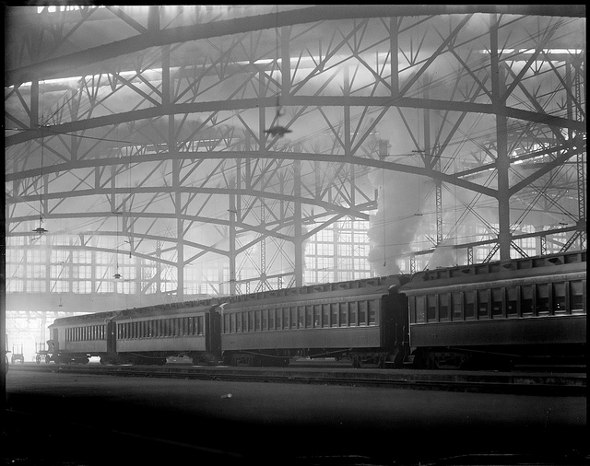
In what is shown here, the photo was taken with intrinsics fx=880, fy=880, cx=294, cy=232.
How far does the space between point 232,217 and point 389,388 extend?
109ft

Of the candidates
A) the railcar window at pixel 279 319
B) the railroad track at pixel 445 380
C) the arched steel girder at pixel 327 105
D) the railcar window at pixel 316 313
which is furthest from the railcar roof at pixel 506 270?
the railcar window at pixel 279 319

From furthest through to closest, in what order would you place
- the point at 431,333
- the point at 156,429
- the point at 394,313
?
the point at 394,313 → the point at 431,333 → the point at 156,429

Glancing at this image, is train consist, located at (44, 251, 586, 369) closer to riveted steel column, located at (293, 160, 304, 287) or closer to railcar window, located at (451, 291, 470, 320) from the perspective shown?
railcar window, located at (451, 291, 470, 320)

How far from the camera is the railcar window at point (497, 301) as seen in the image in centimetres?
2180

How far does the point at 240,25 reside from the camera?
2052cm

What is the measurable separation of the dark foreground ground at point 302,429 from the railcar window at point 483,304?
19.7 ft

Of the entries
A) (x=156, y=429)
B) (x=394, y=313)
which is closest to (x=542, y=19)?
(x=394, y=313)

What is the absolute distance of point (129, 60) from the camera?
29656mm

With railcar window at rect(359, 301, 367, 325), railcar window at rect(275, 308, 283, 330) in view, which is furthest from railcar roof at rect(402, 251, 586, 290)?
railcar window at rect(275, 308, 283, 330)

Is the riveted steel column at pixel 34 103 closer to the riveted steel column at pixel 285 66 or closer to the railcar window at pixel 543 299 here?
the riveted steel column at pixel 285 66

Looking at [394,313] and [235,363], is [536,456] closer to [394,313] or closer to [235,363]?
[394,313]

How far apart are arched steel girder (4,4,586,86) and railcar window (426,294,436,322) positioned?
7580 millimetres

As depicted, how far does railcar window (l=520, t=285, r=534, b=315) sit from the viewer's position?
20.9 meters

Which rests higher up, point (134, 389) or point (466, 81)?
point (466, 81)
